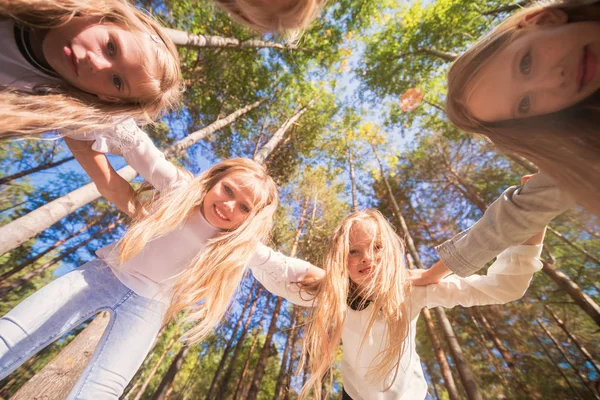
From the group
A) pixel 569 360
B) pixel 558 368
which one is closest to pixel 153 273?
pixel 558 368

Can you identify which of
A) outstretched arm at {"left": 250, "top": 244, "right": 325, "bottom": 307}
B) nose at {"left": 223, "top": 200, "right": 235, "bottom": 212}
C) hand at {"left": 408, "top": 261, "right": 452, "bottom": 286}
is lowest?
hand at {"left": 408, "top": 261, "right": 452, "bottom": 286}

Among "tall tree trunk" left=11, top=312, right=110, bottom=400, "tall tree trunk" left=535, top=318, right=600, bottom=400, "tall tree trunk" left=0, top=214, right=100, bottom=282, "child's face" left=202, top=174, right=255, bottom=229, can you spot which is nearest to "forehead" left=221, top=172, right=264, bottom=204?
"child's face" left=202, top=174, right=255, bottom=229

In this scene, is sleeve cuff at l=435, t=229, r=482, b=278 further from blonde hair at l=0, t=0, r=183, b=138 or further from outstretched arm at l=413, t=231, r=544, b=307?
blonde hair at l=0, t=0, r=183, b=138

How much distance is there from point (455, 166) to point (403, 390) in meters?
8.96

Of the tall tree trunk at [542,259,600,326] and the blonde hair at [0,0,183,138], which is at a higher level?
the blonde hair at [0,0,183,138]

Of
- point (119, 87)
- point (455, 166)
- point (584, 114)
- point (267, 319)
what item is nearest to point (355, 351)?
point (584, 114)

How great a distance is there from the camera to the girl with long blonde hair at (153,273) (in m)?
1.69

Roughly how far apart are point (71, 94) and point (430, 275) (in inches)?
126

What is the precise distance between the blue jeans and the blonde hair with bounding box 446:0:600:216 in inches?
113

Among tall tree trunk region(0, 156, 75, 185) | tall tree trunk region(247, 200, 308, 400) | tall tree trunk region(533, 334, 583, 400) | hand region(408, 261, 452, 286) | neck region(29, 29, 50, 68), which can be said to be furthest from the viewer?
tall tree trunk region(0, 156, 75, 185)

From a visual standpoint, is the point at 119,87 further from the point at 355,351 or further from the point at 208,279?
the point at 355,351

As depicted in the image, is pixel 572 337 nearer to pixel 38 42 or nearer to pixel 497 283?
pixel 497 283

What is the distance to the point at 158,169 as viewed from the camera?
2.15m

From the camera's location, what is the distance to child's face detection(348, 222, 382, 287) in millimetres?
2406
